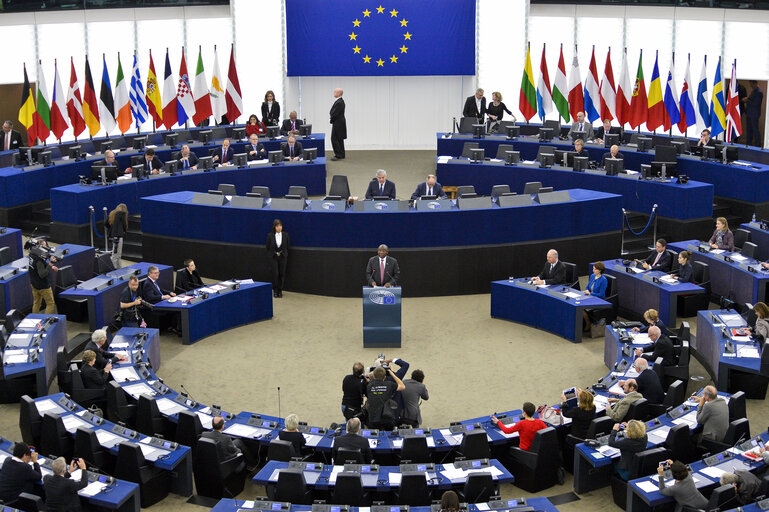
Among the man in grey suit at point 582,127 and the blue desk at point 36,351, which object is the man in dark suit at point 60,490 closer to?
the blue desk at point 36,351

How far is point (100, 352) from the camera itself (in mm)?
15477

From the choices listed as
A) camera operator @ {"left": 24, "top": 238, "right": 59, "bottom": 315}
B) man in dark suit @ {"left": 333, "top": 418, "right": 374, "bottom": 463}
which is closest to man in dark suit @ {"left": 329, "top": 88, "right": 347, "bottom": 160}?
camera operator @ {"left": 24, "top": 238, "right": 59, "bottom": 315}

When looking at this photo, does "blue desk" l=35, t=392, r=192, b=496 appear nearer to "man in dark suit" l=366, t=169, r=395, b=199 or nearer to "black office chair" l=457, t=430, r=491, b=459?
"black office chair" l=457, t=430, r=491, b=459

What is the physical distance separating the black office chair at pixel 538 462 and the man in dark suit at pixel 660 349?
3.20 meters

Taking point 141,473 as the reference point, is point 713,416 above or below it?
above

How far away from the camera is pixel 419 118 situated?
1374 inches

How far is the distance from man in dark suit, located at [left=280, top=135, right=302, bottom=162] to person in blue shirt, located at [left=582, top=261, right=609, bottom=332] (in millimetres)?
11286

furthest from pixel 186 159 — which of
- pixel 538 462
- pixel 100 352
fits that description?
pixel 538 462

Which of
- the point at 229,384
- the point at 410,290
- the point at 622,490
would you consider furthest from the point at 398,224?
the point at 622,490

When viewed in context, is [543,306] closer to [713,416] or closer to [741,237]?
[741,237]

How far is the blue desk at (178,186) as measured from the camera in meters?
23.3

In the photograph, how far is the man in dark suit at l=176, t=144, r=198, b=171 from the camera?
25.8 metres

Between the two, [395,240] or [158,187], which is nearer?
[395,240]

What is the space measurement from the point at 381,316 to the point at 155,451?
20.8 ft
